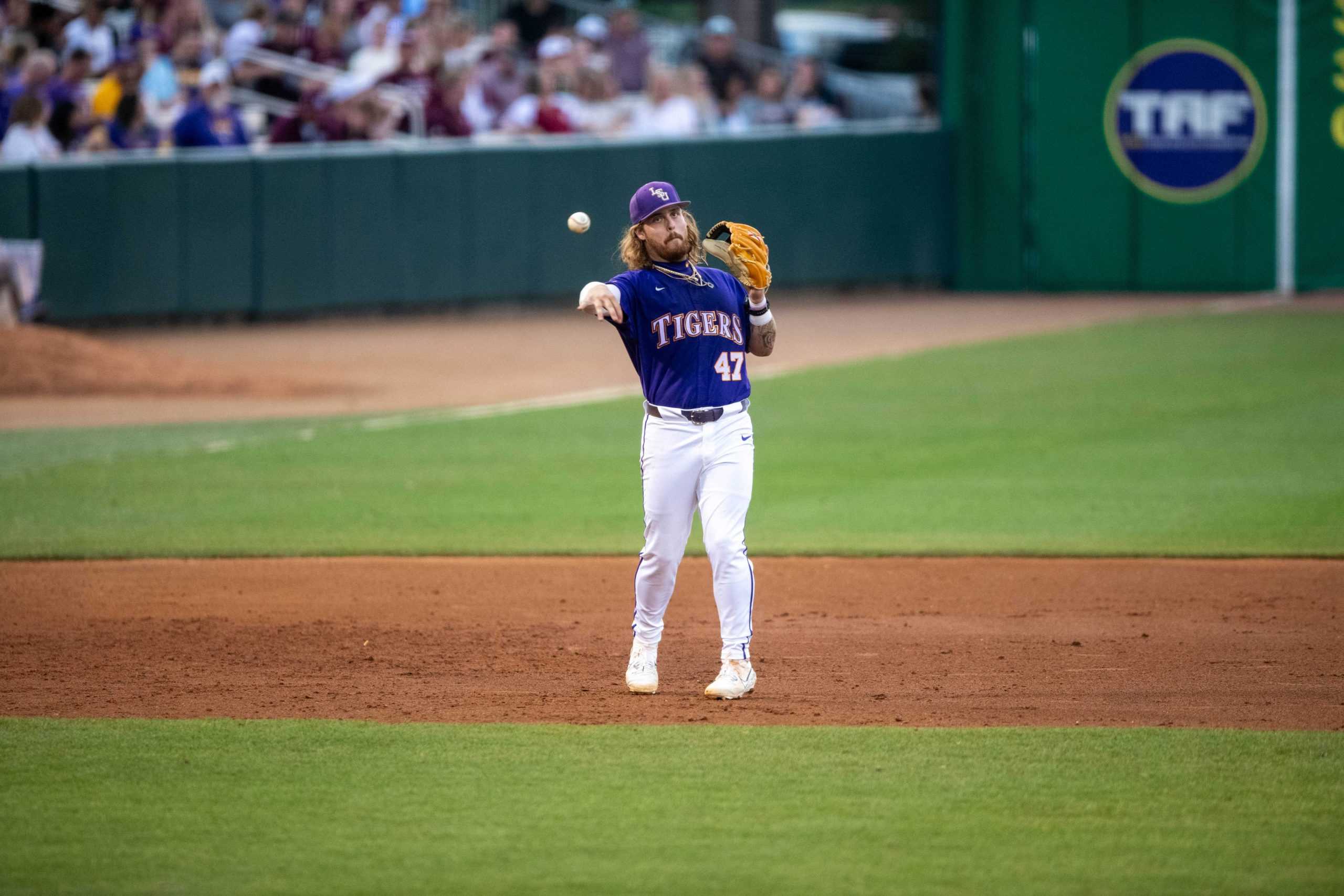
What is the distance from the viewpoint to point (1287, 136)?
21.3m

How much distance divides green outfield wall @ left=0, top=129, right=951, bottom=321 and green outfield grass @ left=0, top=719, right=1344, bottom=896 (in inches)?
491

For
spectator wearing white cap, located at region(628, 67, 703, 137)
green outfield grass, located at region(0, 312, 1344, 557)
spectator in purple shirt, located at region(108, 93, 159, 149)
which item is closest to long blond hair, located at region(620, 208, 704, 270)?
green outfield grass, located at region(0, 312, 1344, 557)

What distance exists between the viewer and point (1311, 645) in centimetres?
709

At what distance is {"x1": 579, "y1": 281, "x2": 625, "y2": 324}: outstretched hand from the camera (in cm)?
593

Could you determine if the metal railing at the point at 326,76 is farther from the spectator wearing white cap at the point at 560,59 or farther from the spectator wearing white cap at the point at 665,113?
the spectator wearing white cap at the point at 665,113

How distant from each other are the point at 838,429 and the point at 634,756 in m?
7.69

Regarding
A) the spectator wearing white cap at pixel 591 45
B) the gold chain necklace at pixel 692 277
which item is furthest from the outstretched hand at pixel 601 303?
the spectator wearing white cap at pixel 591 45

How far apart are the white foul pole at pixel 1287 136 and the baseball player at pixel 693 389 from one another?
16979mm

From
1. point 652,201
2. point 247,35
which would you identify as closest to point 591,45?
point 247,35

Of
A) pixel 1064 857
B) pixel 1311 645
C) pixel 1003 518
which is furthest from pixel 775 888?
pixel 1003 518

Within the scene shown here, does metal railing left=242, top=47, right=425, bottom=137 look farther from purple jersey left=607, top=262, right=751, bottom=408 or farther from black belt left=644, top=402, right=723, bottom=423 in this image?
black belt left=644, top=402, right=723, bottom=423

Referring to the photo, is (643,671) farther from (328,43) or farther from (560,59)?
(560,59)

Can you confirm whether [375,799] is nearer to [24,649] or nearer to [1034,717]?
[1034,717]

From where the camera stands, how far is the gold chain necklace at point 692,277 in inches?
244
